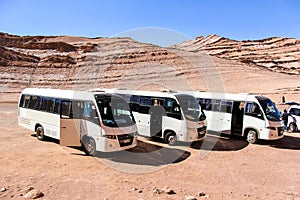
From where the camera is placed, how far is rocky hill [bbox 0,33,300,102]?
4181 centimetres

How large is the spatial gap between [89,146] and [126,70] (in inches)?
1675

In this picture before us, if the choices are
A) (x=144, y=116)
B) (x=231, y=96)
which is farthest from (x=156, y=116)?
(x=231, y=96)

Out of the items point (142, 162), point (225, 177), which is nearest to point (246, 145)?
point (225, 177)

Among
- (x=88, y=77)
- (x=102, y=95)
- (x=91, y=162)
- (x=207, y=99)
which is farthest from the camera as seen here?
(x=88, y=77)

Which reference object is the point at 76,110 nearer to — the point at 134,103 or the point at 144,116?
the point at 144,116

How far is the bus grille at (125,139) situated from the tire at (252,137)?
20.8ft

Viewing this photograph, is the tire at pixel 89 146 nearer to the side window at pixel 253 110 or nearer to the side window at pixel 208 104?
the side window at pixel 208 104

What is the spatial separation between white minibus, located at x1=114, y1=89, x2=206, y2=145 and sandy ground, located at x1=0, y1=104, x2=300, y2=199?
0.59 m

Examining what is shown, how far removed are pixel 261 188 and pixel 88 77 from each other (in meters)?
43.1

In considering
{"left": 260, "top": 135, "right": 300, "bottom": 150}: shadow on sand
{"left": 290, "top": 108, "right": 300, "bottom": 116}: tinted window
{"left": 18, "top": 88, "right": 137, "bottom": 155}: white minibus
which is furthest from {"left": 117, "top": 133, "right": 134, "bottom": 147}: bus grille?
{"left": 290, "top": 108, "right": 300, "bottom": 116}: tinted window

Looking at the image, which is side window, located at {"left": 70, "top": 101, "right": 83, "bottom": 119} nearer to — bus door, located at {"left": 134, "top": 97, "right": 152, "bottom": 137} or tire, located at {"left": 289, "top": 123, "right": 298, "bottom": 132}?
bus door, located at {"left": 134, "top": 97, "right": 152, "bottom": 137}

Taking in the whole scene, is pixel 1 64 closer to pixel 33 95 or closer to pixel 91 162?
pixel 33 95

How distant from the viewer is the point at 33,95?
12.0 m

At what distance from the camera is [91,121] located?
29.3ft
